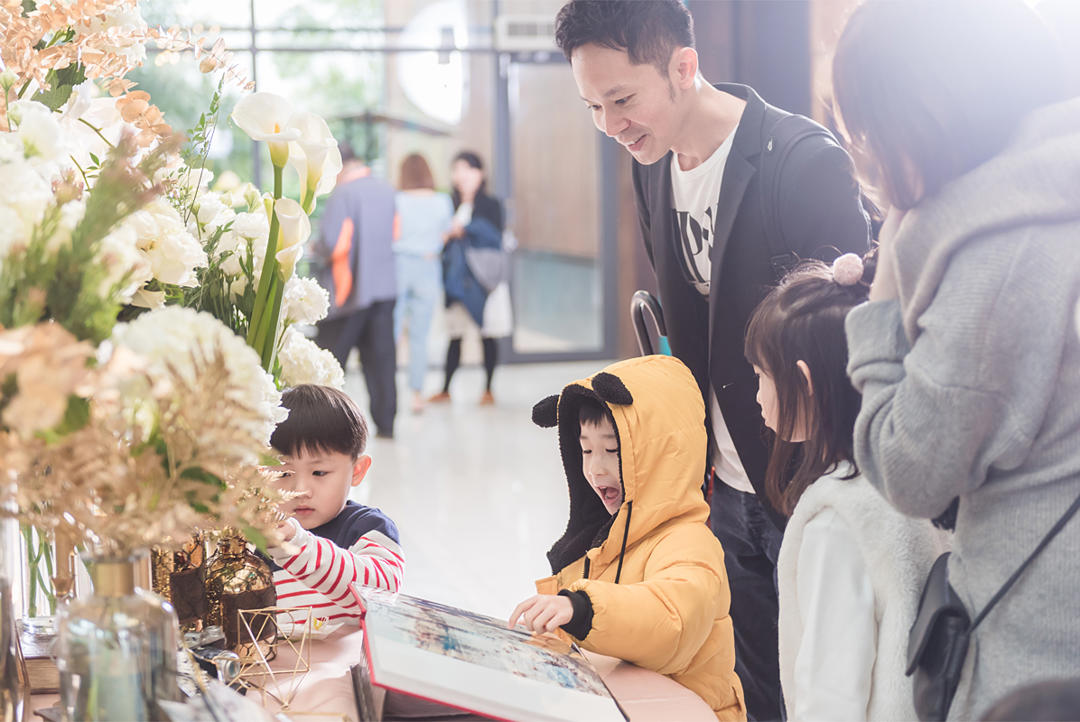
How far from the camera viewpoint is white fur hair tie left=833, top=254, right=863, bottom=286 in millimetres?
1460

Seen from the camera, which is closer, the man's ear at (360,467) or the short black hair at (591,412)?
the short black hair at (591,412)

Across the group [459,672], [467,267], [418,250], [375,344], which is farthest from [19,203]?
[467,267]

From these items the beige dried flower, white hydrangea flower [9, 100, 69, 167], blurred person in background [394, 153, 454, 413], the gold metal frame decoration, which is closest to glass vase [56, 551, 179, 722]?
the beige dried flower

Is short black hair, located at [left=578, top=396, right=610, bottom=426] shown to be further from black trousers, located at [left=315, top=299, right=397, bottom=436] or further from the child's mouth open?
black trousers, located at [left=315, top=299, right=397, bottom=436]

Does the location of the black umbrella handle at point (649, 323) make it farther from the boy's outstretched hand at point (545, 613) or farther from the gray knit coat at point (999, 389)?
the gray knit coat at point (999, 389)

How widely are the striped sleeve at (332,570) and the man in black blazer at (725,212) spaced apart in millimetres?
529

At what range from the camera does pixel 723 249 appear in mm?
1947

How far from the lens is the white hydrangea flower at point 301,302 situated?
1399 mm

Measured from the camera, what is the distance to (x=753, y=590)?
2082 mm

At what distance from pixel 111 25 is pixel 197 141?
17 cm

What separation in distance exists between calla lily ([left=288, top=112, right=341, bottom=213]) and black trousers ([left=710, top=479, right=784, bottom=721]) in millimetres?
1072

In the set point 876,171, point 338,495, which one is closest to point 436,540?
point 338,495

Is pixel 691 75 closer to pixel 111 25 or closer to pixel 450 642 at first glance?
pixel 111 25

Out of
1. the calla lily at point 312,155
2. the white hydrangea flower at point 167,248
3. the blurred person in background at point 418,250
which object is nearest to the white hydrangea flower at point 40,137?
the white hydrangea flower at point 167,248
